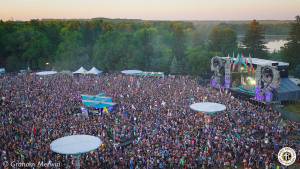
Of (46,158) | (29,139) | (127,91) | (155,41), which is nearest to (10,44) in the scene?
(155,41)

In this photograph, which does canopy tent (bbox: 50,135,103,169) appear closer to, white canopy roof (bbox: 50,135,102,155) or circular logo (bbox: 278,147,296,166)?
white canopy roof (bbox: 50,135,102,155)

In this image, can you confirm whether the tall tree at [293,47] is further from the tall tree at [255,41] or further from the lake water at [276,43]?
the lake water at [276,43]

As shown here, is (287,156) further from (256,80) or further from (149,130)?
(256,80)

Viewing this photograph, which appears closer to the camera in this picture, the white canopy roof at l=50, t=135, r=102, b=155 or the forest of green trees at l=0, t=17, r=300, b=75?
the white canopy roof at l=50, t=135, r=102, b=155

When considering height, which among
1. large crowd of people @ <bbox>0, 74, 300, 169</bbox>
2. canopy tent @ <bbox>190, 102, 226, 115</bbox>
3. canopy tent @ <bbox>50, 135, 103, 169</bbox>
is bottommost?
large crowd of people @ <bbox>0, 74, 300, 169</bbox>

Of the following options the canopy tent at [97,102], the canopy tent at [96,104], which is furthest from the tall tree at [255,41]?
the canopy tent at [96,104]

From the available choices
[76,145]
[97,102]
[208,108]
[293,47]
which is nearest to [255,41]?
[293,47]

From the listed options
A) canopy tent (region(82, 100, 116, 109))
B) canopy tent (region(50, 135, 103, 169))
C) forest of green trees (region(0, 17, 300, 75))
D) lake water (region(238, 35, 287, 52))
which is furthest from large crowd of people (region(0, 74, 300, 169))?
lake water (region(238, 35, 287, 52))

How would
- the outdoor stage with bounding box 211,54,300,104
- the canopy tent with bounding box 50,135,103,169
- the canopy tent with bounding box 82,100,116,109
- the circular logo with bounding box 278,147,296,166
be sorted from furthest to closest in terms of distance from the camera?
the outdoor stage with bounding box 211,54,300,104 → the canopy tent with bounding box 82,100,116,109 → the circular logo with bounding box 278,147,296,166 → the canopy tent with bounding box 50,135,103,169
